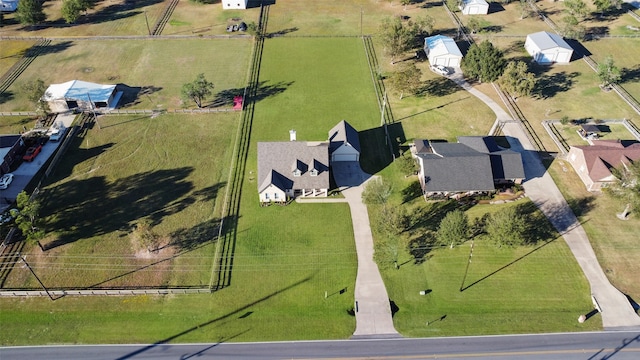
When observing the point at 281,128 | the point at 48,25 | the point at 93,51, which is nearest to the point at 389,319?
the point at 281,128

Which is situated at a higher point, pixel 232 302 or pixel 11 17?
pixel 11 17

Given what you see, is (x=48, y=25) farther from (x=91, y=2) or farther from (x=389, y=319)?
(x=389, y=319)

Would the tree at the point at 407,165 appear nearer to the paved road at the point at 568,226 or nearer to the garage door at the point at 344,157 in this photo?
the garage door at the point at 344,157

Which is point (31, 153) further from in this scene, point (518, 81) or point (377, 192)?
point (518, 81)

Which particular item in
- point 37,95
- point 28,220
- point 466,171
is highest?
point 37,95

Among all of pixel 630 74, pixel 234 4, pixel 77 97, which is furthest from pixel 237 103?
pixel 630 74
